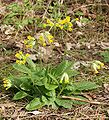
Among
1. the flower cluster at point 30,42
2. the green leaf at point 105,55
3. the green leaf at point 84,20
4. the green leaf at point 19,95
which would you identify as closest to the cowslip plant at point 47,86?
the green leaf at point 19,95

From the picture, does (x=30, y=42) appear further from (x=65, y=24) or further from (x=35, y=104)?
(x=35, y=104)

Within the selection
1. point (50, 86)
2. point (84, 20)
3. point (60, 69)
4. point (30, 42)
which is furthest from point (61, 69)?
point (84, 20)

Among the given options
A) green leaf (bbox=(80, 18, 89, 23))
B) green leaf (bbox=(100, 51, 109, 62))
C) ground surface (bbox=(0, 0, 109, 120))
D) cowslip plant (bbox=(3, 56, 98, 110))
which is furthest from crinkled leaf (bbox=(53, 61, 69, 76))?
green leaf (bbox=(80, 18, 89, 23))

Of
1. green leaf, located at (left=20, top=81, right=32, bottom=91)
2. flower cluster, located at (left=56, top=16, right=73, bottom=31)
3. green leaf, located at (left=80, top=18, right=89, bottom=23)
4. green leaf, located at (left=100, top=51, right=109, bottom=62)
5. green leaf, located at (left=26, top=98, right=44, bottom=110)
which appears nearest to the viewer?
green leaf, located at (left=26, top=98, right=44, bottom=110)

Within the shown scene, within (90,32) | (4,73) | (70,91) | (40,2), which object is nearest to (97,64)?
(70,91)

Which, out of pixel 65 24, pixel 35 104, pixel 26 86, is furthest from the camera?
pixel 65 24

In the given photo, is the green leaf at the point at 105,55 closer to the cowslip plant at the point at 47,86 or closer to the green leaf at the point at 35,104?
the cowslip plant at the point at 47,86

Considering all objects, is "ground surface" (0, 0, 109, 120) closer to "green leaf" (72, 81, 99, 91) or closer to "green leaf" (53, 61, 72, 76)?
"green leaf" (72, 81, 99, 91)
